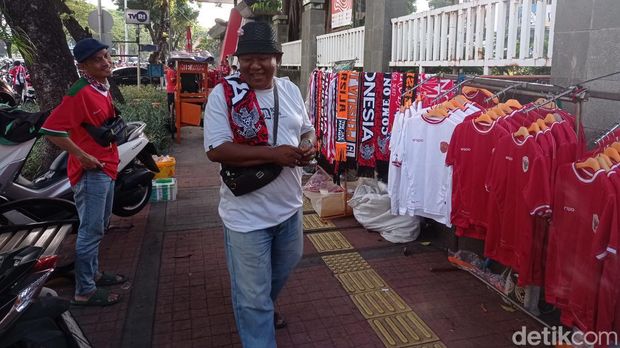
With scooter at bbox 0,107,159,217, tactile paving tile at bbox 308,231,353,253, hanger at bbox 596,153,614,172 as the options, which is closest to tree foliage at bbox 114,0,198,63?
scooter at bbox 0,107,159,217

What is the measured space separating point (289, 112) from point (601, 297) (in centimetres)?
194

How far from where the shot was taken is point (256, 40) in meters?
2.52

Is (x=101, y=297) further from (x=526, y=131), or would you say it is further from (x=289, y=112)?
(x=526, y=131)

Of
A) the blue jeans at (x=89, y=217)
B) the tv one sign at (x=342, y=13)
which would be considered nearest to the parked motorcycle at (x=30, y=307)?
the blue jeans at (x=89, y=217)

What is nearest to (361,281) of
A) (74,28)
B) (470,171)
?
(470,171)

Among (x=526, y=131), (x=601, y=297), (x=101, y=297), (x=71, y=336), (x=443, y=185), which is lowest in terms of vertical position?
(x=101, y=297)

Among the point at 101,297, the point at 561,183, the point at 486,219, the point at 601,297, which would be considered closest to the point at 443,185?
the point at 486,219

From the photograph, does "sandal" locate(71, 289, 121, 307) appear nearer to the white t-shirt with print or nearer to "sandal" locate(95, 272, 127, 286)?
"sandal" locate(95, 272, 127, 286)

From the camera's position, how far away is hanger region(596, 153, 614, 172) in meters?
2.65

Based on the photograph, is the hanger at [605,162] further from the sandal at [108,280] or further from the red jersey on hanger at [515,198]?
the sandal at [108,280]

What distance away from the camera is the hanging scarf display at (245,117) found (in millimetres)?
2525

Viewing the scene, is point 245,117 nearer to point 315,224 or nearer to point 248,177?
point 248,177

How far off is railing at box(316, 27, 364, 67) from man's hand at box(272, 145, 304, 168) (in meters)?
5.05

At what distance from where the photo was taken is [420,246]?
5055 mm
